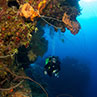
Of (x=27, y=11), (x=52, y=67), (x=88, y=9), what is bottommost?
(x=52, y=67)

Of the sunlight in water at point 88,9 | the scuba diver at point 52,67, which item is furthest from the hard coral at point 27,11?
the sunlight in water at point 88,9

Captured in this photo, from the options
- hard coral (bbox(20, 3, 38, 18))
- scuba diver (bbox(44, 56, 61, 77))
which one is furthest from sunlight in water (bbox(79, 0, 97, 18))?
hard coral (bbox(20, 3, 38, 18))

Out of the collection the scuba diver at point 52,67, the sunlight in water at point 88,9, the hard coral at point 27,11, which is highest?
the sunlight in water at point 88,9

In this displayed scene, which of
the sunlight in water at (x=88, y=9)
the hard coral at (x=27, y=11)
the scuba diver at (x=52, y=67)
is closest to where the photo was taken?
the hard coral at (x=27, y=11)

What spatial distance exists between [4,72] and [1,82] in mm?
369

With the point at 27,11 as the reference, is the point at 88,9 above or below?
above

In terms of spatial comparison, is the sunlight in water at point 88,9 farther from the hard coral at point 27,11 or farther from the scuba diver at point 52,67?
the hard coral at point 27,11

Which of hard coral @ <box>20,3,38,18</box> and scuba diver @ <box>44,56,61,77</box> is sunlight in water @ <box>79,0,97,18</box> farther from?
hard coral @ <box>20,3,38,18</box>

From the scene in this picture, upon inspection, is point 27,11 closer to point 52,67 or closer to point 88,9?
point 52,67

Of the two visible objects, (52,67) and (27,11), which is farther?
(52,67)

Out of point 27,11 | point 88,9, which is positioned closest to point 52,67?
point 27,11

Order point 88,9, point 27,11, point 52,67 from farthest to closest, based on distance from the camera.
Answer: point 88,9, point 52,67, point 27,11

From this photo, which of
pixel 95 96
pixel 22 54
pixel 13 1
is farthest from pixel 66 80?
pixel 13 1

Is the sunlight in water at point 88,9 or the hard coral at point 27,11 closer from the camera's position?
the hard coral at point 27,11
